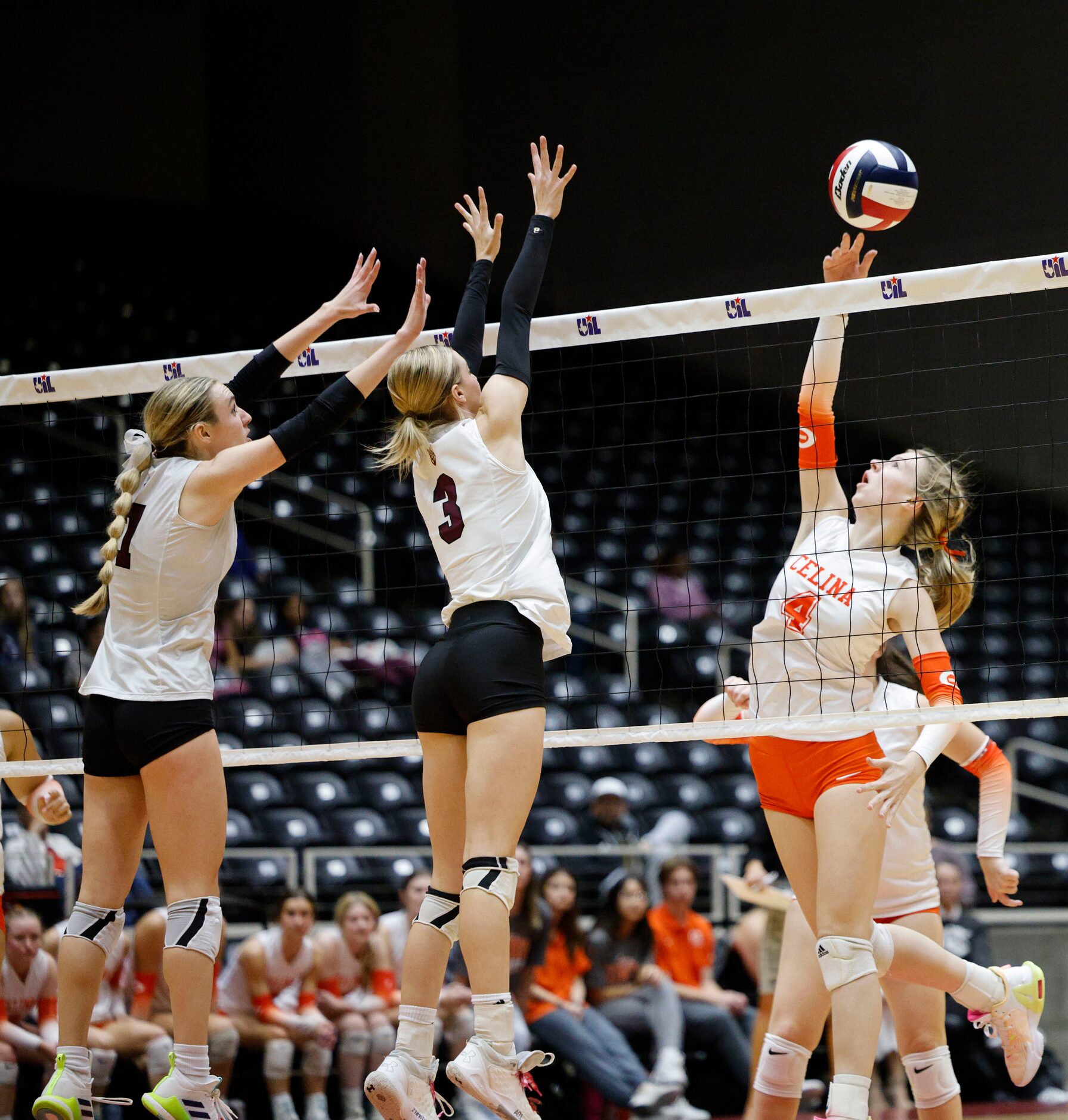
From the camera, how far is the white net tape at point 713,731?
4.50 metres

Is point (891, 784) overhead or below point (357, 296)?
below

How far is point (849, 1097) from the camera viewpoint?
13.5ft

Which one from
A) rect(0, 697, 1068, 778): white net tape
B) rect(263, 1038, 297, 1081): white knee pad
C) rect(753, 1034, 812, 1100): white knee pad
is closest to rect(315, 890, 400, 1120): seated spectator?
rect(263, 1038, 297, 1081): white knee pad

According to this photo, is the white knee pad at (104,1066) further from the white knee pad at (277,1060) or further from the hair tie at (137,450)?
the hair tie at (137,450)

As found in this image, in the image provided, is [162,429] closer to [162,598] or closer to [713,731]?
[162,598]

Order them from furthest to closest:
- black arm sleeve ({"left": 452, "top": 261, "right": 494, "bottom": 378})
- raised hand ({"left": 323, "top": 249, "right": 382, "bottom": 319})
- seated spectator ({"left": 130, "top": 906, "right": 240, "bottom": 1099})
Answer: seated spectator ({"left": 130, "top": 906, "right": 240, "bottom": 1099}), raised hand ({"left": 323, "top": 249, "right": 382, "bottom": 319}), black arm sleeve ({"left": 452, "top": 261, "right": 494, "bottom": 378})

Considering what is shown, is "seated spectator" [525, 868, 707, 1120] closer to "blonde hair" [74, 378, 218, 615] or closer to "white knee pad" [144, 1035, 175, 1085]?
"white knee pad" [144, 1035, 175, 1085]

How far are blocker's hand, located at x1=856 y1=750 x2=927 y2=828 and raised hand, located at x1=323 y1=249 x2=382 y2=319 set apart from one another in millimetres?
2166

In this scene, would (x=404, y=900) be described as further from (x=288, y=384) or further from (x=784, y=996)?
(x=288, y=384)

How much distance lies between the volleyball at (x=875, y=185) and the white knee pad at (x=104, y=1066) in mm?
5383

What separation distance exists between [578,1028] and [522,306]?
181 inches

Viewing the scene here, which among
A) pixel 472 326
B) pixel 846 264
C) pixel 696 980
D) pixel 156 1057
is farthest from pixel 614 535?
pixel 472 326

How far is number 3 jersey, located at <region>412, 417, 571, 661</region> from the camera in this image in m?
4.06

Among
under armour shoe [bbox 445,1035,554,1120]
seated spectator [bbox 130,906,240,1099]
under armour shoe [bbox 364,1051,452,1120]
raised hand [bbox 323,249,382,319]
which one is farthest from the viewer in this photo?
seated spectator [bbox 130,906,240,1099]
